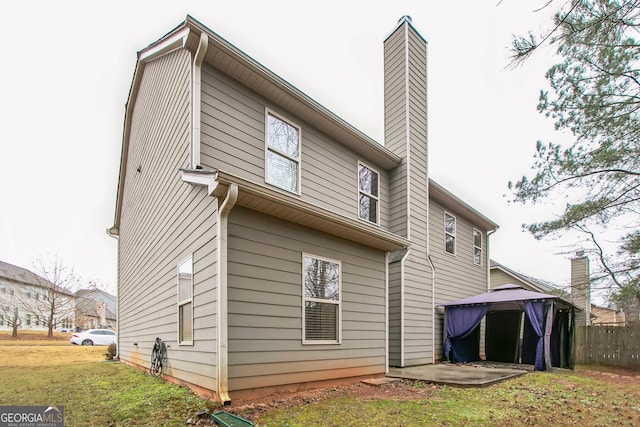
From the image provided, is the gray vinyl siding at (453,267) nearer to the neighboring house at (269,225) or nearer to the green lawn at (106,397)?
the neighboring house at (269,225)

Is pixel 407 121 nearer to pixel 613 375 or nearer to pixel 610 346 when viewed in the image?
pixel 613 375

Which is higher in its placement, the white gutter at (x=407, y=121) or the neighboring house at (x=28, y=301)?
the white gutter at (x=407, y=121)

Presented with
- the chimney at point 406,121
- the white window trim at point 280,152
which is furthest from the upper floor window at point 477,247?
the white window trim at point 280,152

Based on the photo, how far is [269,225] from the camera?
16.9ft

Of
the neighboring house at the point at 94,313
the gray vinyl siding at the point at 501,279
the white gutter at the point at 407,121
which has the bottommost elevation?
the neighboring house at the point at 94,313

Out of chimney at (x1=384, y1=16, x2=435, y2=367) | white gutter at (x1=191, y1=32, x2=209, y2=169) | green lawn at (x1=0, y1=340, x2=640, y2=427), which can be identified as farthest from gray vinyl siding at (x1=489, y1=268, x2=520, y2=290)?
white gutter at (x1=191, y1=32, x2=209, y2=169)

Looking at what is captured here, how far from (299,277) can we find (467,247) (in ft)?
27.0

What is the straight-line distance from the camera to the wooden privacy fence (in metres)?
10.5

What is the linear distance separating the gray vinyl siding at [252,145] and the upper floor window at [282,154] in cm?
14

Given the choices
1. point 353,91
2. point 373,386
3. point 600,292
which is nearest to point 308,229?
point 373,386

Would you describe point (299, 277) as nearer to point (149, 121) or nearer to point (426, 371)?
point (426, 371)

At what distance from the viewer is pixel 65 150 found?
871 inches

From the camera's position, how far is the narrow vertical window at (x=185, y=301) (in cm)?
534

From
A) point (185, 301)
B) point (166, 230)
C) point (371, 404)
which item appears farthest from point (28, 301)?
point (371, 404)
